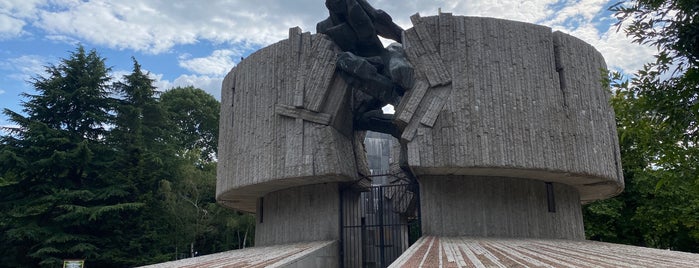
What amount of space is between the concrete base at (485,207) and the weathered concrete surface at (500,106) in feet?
1.18

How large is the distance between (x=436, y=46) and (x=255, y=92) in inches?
198

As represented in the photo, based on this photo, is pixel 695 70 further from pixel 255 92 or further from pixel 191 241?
pixel 191 241

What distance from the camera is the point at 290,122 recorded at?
45.2 feet

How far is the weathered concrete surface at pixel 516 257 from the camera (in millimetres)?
8172

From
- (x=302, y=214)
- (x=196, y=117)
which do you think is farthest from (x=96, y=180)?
(x=302, y=214)

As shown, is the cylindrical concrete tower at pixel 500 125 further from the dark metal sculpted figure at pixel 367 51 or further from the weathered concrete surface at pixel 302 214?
the weathered concrete surface at pixel 302 214

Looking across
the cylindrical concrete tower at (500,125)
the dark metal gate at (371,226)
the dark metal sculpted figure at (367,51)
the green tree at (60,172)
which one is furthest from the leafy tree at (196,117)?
the cylindrical concrete tower at (500,125)

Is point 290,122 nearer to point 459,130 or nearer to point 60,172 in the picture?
point 459,130

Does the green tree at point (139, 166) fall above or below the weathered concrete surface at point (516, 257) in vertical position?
above

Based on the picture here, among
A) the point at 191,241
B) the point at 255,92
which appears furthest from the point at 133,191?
the point at 255,92

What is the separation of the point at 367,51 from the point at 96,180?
16.1 meters

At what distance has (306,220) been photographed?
1501 cm

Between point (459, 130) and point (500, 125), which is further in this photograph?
point (500, 125)

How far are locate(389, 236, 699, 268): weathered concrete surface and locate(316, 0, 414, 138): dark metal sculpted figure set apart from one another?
4028 millimetres
